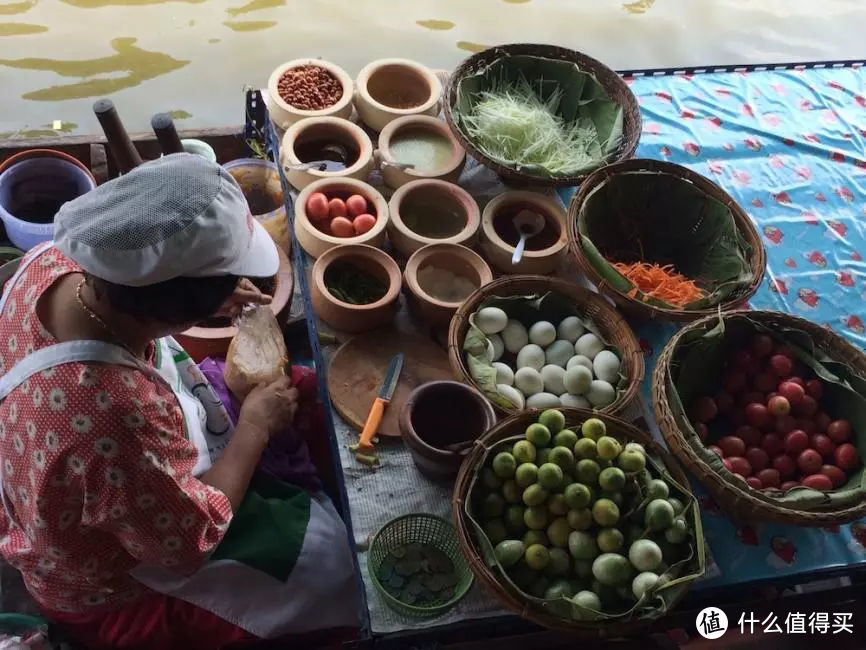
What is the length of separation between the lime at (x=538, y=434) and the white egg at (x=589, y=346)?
405 millimetres

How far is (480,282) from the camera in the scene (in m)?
2.00

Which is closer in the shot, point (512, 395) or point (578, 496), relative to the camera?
point (578, 496)

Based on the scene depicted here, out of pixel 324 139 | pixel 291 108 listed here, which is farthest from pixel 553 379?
pixel 291 108

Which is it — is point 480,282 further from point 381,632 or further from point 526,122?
point 381,632

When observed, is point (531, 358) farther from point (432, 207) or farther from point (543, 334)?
point (432, 207)

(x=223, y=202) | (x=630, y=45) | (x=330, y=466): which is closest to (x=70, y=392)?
(x=223, y=202)

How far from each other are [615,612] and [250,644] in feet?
2.75

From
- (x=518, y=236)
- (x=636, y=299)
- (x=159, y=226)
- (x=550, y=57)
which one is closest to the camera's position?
(x=159, y=226)

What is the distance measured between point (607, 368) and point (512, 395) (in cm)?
27

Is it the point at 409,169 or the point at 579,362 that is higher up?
the point at 409,169

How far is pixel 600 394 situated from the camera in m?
1.74

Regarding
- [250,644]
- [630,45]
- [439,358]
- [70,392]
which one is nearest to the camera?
[70,392]

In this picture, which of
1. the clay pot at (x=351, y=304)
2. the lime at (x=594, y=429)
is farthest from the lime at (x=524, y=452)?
the clay pot at (x=351, y=304)

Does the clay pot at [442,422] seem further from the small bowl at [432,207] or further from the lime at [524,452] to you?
the small bowl at [432,207]
